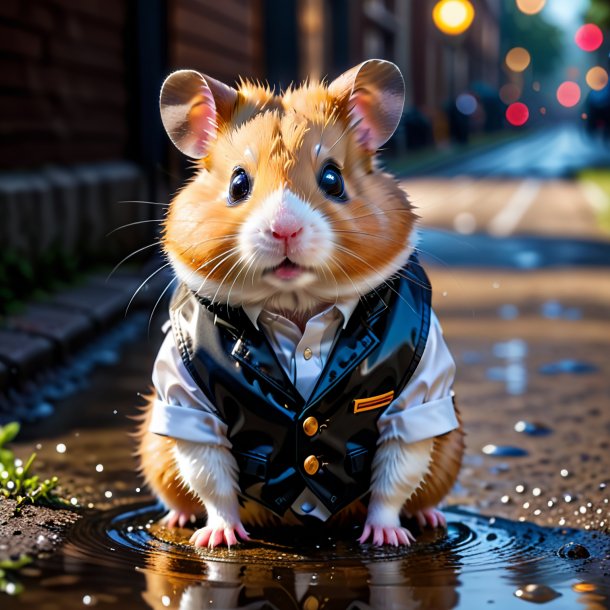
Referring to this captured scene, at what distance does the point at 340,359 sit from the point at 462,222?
13.4 metres

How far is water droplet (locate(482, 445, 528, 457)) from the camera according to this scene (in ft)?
15.3

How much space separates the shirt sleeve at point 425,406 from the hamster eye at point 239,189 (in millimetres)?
635

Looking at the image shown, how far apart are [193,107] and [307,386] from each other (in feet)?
2.55

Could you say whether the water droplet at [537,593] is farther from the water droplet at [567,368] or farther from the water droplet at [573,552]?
the water droplet at [567,368]

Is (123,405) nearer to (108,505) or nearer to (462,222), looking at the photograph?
(108,505)

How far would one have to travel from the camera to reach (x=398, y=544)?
319 centimetres

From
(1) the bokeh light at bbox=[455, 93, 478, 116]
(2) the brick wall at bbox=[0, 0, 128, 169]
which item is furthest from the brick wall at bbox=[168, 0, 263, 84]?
(1) the bokeh light at bbox=[455, 93, 478, 116]

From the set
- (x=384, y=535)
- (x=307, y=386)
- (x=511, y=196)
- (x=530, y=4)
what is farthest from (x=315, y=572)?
(x=511, y=196)

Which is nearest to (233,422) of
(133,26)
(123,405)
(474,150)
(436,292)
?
(123,405)

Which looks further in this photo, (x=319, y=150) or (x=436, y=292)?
(x=436, y=292)

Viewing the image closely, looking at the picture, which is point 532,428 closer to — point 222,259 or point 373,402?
point 373,402

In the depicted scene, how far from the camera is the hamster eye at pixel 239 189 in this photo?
2.90m

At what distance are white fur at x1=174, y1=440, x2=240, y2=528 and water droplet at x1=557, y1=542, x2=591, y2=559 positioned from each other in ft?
2.99

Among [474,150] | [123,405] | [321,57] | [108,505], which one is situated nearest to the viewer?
[108,505]
